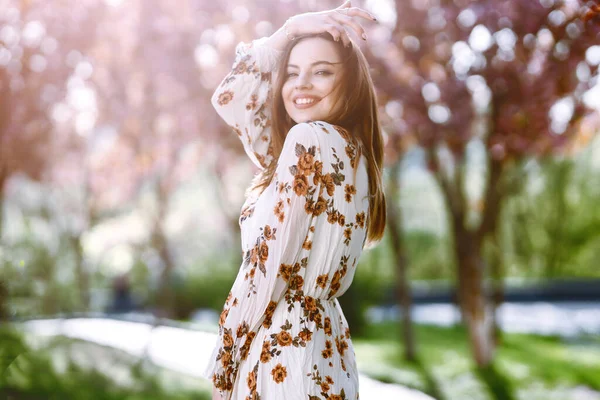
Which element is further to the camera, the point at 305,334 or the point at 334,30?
the point at 334,30

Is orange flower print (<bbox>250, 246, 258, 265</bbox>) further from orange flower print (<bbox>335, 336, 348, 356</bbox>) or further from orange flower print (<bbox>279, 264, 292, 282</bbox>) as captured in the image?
orange flower print (<bbox>335, 336, 348, 356</bbox>)

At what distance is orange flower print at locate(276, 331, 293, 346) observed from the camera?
5.18 ft

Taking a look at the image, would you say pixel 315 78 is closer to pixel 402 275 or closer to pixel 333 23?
pixel 333 23

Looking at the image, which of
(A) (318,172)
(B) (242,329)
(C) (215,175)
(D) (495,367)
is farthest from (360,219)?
(C) (215,175)

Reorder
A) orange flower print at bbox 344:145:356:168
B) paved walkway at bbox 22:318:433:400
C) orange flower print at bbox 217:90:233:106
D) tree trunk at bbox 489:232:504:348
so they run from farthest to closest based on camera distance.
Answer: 1. tree trunk at bbox 489:232:504:348
2. paved walkway at bbox 22:318:433:400
3. orange flower print at bbox 217:90:233:106
4. orange flower print at bbox 344:145:356:168

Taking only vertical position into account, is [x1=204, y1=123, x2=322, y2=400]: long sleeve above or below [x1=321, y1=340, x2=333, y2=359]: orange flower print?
above

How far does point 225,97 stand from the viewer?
2080mm

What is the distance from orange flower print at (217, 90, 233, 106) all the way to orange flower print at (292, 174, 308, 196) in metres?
0.61

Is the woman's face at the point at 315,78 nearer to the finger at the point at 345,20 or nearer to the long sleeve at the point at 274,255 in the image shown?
the finger at the point at 345,20

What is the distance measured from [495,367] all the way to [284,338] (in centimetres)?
597

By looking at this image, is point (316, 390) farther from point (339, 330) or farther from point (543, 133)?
point (543, 133)

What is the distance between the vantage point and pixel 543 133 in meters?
6.26

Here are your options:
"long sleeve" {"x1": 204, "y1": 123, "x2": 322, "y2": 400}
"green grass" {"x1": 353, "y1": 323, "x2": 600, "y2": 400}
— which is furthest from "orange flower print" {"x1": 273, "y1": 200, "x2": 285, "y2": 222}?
"green grass" {"x1": 353, "y1": 323, "x2": 600, "y2": 400}

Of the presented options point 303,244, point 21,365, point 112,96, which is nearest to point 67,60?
point 112,96
